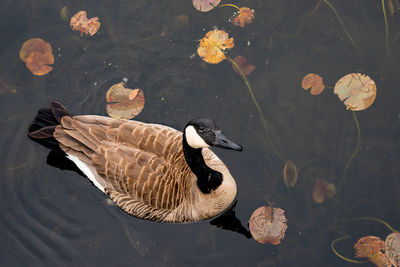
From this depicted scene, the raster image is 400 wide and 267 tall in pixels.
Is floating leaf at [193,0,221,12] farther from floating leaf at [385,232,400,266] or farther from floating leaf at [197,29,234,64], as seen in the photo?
floating leaf at [385,232,400,266]

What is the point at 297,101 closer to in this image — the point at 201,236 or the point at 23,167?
the point at 201,236

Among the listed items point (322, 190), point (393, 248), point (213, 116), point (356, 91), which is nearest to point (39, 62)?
point (213, 116)

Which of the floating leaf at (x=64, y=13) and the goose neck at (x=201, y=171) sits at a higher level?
the floating leaf at (x=64, y=13)

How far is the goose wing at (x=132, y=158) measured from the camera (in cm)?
509

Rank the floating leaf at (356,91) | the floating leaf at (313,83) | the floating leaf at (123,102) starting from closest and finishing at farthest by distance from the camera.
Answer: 1. the floating leaf at (356,91)
2. the floating leaf at (123,102)
3. the floating leaf at (313,83)

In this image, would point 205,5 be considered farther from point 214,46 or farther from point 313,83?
point 313,83

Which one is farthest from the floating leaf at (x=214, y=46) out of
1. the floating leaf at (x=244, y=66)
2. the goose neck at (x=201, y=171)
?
the goose neck at (x=201, y=171)

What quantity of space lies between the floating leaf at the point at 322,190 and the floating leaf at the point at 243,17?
239 cm

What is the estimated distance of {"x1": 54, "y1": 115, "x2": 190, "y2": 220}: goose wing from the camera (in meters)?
5.09

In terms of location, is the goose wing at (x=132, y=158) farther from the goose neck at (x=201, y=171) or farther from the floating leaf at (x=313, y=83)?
the floating leaf at (x=313, y=83)

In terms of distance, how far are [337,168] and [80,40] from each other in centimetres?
380

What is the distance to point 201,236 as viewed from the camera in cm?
553

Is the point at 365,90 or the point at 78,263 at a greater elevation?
the point at 365,90

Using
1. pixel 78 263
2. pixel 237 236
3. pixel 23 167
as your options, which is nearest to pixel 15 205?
pixel 23 167
